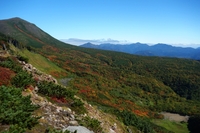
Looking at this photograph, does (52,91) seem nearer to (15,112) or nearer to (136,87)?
(15,112)

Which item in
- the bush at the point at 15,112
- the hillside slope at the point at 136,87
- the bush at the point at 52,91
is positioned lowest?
the hillside slope at the point at 136,87

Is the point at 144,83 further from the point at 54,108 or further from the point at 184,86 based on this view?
the point at 54,108

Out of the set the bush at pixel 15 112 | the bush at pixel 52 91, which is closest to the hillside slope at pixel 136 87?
the bush at pixel 52 91

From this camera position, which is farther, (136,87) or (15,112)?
(136,87)

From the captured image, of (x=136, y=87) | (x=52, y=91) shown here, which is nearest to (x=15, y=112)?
(x=52, y=91)

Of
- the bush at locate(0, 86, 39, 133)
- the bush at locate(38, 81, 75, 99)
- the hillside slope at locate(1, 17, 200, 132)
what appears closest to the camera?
the bush at locate(0, 86, 39, 133)

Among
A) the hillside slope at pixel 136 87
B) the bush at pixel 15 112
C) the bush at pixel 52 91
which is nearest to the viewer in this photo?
the bush at pixel 15 112

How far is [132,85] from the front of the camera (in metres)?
106

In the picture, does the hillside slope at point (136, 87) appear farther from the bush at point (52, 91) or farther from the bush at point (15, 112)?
the bush at point (15, 112)

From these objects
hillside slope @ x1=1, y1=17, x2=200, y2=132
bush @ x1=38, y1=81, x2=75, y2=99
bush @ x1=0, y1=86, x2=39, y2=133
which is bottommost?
hillside slope @ x1=1, y1=17, x2=200, y2=132

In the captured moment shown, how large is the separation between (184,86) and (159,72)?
2633 cm

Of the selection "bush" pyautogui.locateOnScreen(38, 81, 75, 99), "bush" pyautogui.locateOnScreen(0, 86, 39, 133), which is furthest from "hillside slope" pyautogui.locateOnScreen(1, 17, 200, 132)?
"bush" pyautogui.locateOnScreen(0, 86, 39, 133)

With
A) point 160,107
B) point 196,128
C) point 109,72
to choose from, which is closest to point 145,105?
point 160,107

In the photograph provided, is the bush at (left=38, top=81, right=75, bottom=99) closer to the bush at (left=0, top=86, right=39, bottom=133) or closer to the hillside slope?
the bush at (left=0, top=86, right=39, bottom=133)
